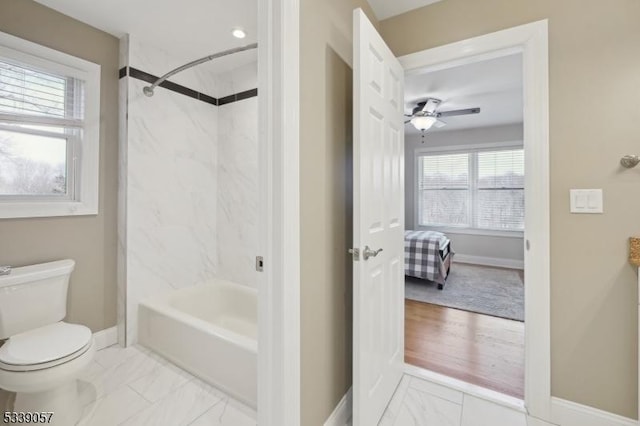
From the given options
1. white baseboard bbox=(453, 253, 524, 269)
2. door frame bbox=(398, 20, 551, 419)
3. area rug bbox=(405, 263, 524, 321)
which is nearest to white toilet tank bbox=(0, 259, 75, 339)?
door frame bbox=(398, 20, 551, 419)

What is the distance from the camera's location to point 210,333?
1884 mm

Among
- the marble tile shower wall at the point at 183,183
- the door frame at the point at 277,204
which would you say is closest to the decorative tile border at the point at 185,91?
the marble tile shower wall at the point at 183,183

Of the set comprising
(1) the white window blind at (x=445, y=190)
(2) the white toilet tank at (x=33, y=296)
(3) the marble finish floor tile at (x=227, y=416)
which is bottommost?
(3) the marble finish floor tile at (x=227, y=416)

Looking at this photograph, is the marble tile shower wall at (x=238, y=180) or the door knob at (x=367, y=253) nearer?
the door knob at (x=367, y=253)

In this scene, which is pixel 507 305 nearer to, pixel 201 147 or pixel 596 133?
pixel 596 133

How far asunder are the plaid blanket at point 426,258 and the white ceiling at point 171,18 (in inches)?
123

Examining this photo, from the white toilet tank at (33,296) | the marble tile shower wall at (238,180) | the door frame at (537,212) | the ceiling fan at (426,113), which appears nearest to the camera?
the door frame at (537,212)

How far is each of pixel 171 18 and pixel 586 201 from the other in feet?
9.48

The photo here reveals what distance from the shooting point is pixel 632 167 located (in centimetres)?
141

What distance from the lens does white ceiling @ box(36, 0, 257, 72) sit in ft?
6.45

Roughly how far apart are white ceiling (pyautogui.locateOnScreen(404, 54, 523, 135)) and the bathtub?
8.12 ft

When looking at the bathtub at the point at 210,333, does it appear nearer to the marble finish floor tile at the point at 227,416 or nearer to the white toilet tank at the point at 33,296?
the marble finish floor tile at the point at 227,416

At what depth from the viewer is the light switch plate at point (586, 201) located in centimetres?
147

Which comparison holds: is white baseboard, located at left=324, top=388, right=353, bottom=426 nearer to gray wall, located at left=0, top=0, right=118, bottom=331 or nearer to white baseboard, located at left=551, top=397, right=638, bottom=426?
white baseboard, located at left=551, top=397, right=638, bottom=426
